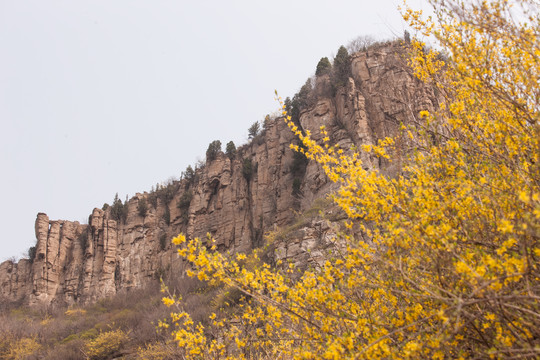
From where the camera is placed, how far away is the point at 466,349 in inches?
157

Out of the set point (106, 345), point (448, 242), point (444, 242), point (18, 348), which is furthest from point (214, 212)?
point (444, 242)

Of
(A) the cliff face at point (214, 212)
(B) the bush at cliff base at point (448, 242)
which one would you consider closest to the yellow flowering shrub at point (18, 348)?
(A) the cliff face at point (214, 212)

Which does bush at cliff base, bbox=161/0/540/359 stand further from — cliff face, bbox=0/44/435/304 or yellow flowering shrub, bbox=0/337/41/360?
cliff face, bbox=0/44/435/304

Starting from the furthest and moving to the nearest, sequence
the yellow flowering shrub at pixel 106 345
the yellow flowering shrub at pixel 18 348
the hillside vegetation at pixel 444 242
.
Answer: the yellow flowering shrub at pixel 18 348, the yellow flowering shrub at pixel 106 345, the hillside vegetation at pixel 444 242

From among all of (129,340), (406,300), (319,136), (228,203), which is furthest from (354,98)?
(406,300)

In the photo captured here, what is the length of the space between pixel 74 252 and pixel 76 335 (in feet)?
66.6

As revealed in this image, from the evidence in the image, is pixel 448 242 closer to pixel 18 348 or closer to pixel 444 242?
pixel 444 242

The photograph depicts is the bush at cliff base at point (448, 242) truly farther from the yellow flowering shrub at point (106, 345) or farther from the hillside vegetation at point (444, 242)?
the yellow flowering shrub at point (106, 345)

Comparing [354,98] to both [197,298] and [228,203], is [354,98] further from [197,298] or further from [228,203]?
[197,298]

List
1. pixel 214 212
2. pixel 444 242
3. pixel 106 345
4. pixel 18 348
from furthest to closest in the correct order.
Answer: pixel 214 212 < pixel 18 348 < pixel 106 345 < pixel 444 242

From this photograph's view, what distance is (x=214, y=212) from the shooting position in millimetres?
42656

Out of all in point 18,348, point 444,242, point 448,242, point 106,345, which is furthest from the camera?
point 18,348

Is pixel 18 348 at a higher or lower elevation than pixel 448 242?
lower

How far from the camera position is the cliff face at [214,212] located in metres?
33.5
